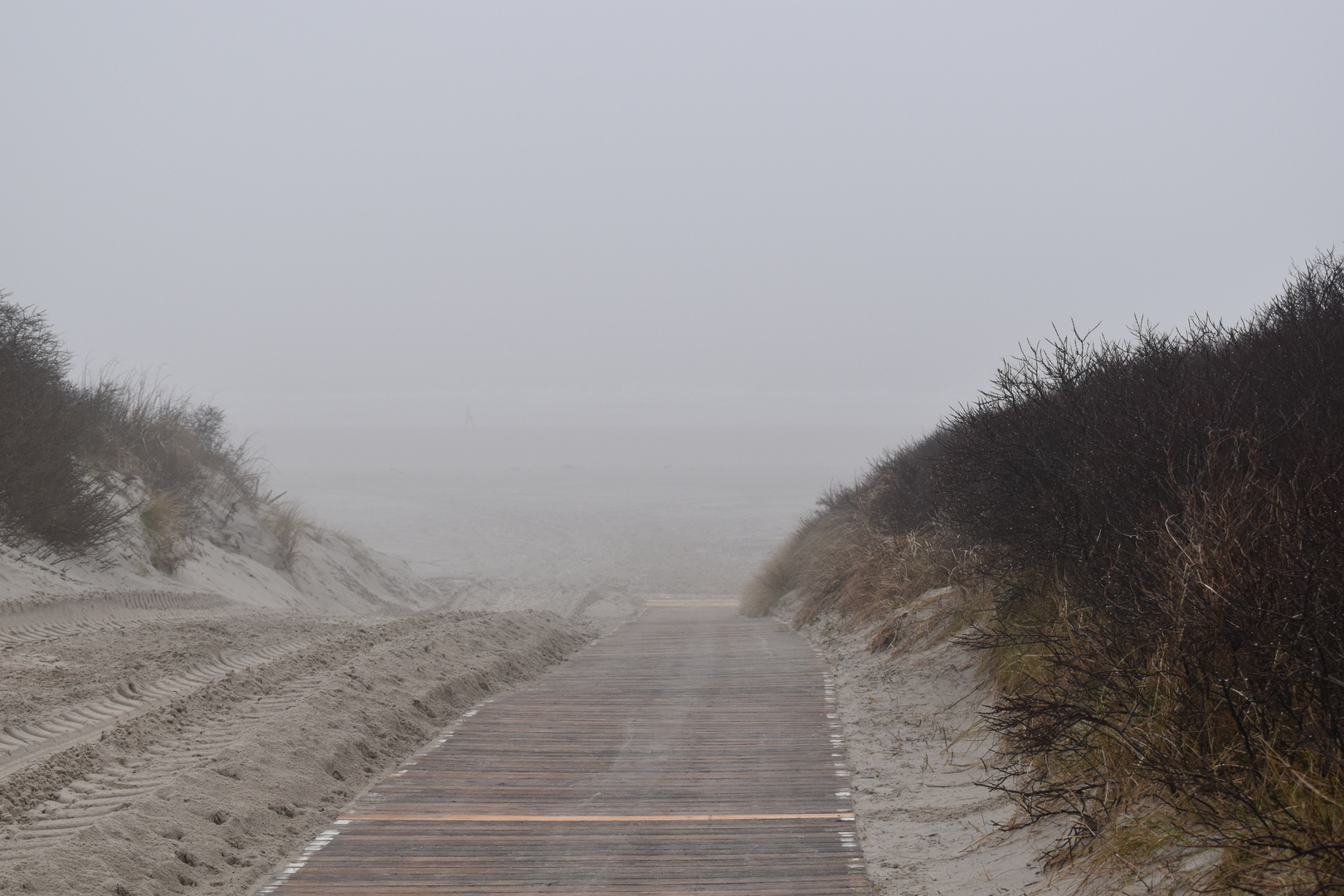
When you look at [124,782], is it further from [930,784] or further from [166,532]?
[166,532]

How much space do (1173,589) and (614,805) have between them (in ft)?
9.54

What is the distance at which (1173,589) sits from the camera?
11.5ft

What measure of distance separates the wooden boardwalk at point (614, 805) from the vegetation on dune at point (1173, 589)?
3.59 ft

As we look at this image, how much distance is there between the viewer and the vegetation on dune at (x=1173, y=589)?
283 cm

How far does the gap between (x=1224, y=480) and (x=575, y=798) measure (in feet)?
11.6

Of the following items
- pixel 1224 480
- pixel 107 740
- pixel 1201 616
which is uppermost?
pixel 1224 480

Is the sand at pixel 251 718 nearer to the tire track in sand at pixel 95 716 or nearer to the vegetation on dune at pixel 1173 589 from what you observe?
the tire track in sand at pixel 95 716

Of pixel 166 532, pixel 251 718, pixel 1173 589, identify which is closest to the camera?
pixel 1173 589

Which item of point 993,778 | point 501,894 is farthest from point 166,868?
point 993,778

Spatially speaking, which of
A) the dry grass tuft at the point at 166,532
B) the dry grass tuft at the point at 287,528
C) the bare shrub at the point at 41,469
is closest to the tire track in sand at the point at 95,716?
the bare shrub at the point at 41,469

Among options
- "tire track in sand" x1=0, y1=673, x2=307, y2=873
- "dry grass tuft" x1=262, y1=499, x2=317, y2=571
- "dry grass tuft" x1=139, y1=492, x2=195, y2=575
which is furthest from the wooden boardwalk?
"dry grass tuft" x1=262, y1=499, x2=317, y2=571

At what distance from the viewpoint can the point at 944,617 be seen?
8.34 m

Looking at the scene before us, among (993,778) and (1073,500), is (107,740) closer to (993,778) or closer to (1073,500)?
(993,778)

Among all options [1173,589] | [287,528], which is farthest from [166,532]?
[1173,589]
